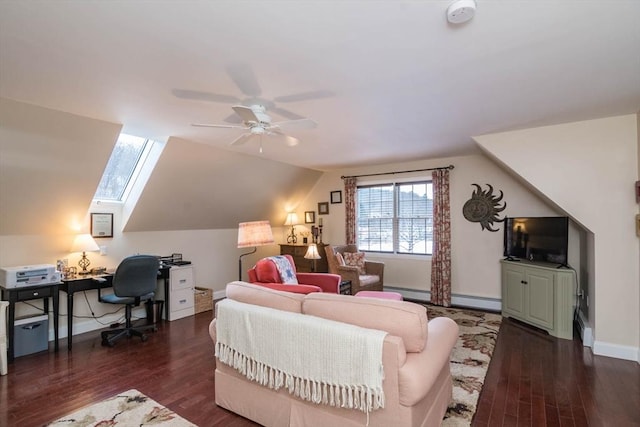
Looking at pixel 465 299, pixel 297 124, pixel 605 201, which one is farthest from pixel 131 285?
pixel 605 201

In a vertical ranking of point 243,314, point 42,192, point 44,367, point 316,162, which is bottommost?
point 44,367

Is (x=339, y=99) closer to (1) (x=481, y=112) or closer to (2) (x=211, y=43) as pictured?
(2) (x=211, y=43)

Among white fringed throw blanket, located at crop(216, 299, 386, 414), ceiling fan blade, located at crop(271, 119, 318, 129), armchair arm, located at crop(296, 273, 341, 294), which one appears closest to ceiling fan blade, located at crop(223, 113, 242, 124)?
ceiling fan blade, located at crop(271, 119, 318, 129)

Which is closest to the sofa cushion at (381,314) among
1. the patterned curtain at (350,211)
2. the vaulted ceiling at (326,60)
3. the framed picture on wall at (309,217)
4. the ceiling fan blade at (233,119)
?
the vaulted ceiling at (326,60)

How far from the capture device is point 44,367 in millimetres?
3094

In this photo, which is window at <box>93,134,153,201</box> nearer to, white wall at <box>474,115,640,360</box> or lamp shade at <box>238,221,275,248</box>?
lamp shade at <box>238,221,275,248</box>

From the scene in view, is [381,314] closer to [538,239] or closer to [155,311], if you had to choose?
[538,239]

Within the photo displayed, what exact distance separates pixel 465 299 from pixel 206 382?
3984mm

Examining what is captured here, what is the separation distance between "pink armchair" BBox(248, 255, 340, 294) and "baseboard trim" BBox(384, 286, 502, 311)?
Answer: 2.00 meters

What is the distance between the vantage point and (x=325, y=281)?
4.07 metres

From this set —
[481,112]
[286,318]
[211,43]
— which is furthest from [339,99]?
[286,318]

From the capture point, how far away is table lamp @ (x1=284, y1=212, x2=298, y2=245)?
6.72 meters

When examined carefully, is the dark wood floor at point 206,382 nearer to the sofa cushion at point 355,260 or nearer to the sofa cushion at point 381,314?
the sofa cushion at point 381,314

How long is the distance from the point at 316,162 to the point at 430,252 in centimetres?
245
